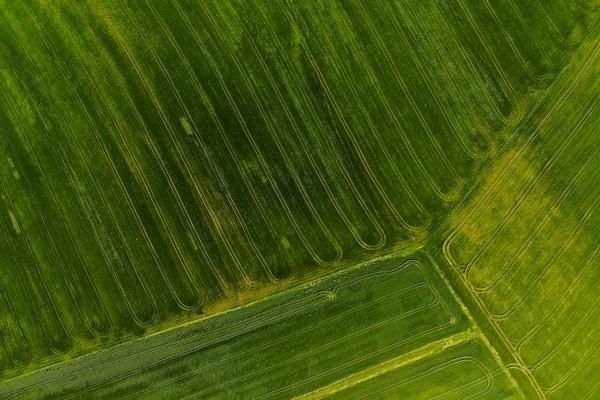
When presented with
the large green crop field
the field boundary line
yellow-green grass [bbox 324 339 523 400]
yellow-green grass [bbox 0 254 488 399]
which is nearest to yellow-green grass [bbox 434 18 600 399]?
the large green crop field

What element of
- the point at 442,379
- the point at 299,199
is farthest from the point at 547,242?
the point at 299,199

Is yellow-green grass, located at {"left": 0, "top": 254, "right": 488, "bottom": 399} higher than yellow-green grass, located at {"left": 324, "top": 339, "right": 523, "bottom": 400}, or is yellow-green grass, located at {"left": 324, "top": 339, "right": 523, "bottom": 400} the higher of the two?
yellow-green grass, located at {"left": 0, "top": 254, "right": 488, "bottom": 399}

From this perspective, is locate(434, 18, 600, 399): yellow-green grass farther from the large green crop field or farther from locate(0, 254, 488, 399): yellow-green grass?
locate(0, 254, 488, 399): yellow-green grass

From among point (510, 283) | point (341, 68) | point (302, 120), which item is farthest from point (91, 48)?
point (510, 283)

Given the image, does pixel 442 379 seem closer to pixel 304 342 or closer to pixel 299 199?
pixel 304 342

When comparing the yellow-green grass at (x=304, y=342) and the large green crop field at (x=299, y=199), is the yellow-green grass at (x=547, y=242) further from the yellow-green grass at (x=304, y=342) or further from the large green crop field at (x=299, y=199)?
the yellow-green grass at (x=304, y=342)
